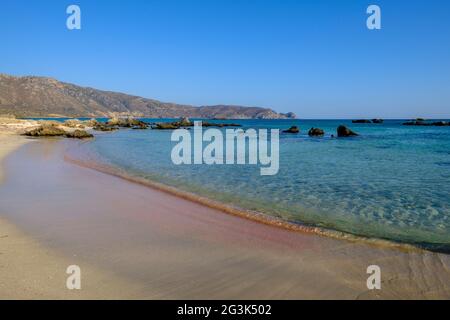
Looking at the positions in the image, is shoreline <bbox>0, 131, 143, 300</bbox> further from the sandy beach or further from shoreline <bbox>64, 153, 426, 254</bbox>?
shoreline <bbox>64, 153, 426, 254</bbox>

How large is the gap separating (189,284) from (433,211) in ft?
23.3

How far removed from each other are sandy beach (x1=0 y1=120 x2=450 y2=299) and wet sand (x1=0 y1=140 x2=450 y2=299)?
0.05 ft

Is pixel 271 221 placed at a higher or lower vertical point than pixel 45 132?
lower

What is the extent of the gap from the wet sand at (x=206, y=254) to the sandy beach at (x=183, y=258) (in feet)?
0.05

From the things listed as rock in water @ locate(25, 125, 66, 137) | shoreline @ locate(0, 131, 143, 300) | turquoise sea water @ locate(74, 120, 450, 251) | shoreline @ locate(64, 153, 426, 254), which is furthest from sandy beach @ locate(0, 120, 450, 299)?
rock in water @ locate(25, 125, 66, 137)

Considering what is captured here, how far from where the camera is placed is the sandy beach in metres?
4.59

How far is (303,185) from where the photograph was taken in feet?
40.3

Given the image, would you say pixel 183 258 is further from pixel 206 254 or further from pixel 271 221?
pixel 271 221

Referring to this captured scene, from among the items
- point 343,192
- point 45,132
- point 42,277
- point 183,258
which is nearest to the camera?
point 42,277

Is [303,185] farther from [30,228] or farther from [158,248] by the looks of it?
[30,228]

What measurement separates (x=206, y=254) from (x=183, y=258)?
43 centimetres

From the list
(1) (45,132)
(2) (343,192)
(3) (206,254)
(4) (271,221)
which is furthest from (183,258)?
(1) (45,132)

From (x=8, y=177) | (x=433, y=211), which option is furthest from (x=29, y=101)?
(x=433, y=211)

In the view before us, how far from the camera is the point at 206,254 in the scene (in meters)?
5.95
